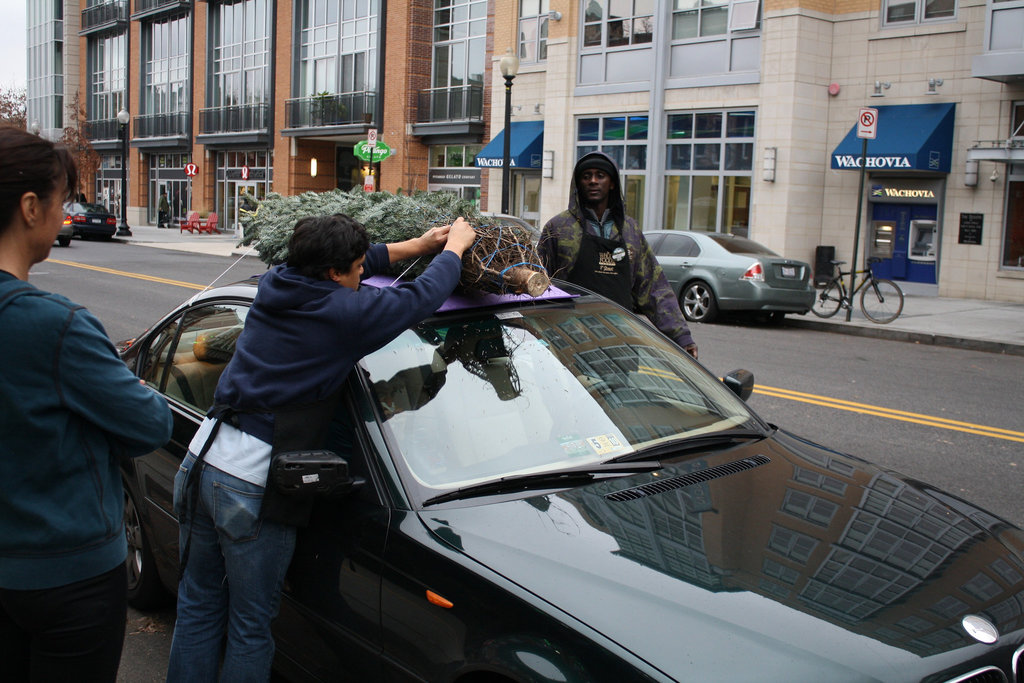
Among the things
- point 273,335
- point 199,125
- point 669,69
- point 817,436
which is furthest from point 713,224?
point 199,125

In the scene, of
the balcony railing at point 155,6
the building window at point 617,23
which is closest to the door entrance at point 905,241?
the building window at point 617,23

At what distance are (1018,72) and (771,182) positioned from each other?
18.0ft

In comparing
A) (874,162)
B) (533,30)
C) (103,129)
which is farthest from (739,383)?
(103,129)

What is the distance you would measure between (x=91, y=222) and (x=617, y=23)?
22.4m

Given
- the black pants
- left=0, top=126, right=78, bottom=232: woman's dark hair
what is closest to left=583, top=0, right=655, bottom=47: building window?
left=0, top=126, right=78, bottom=232: woman's dark hair

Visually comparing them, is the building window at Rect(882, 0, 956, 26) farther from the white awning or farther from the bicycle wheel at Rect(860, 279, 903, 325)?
the bicycle wheel at Rect(860, 279, 903, 325)

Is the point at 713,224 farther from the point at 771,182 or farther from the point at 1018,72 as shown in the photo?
the point at 1018,72

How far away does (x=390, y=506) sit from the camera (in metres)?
2.66

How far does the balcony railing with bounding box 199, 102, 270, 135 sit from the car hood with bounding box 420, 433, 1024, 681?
39.8 meters

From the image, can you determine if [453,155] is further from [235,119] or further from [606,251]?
[606,251]

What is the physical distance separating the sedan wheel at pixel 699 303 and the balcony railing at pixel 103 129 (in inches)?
1760

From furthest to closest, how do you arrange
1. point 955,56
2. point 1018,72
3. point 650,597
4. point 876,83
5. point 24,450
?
point 876,83 → point 955,56 → point 1018,72 → point 650,597 → point 24,450

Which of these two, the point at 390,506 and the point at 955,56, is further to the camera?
the point at 955,56

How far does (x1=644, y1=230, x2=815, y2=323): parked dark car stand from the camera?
14914 millimetres
